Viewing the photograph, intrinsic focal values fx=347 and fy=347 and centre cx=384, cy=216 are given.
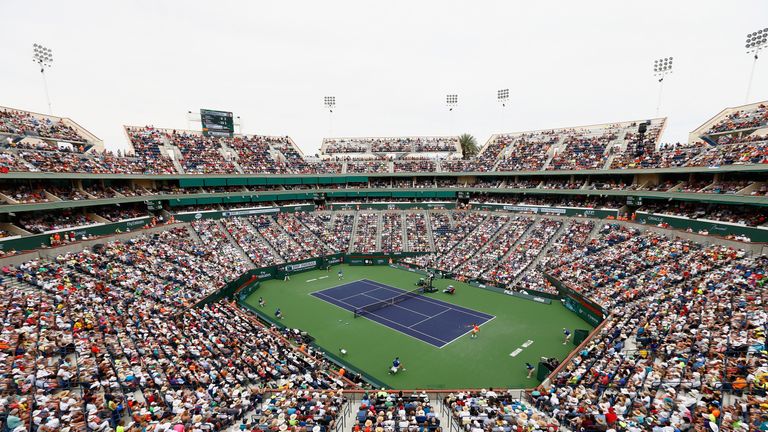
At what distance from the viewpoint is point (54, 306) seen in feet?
70.4

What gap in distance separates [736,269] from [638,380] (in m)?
15.7

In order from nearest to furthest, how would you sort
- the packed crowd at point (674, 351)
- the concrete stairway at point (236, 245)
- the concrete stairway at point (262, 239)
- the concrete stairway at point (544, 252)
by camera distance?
the packed crowd at point (674, 351) → the concrete stairway at point (544, 252) → the concrete stairway at point (236, 245) → the concrete stairway at point (262, 239)

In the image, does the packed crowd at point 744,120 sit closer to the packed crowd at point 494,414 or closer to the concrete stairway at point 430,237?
the concrete stairway at point 430,237

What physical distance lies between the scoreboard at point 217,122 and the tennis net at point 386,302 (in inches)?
1706

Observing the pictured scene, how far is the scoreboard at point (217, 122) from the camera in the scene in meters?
58.1

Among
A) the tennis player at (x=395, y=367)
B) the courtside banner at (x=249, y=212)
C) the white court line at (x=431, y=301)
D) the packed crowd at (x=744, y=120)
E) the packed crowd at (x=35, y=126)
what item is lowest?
the white court line at (x=431, y=301)

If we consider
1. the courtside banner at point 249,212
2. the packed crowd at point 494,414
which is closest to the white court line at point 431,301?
the packed crowd at point 494,414

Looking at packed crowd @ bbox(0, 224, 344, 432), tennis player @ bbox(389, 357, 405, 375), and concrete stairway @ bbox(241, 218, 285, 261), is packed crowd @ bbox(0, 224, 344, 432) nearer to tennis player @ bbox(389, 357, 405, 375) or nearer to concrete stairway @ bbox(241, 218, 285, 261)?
tennis player @ bbox(389, 357, 405, 375)

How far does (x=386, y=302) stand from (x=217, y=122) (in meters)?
45.3

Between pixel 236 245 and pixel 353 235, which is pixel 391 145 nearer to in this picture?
pixel 353 235

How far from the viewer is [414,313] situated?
32.0 m

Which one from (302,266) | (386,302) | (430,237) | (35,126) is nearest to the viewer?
(386,302)

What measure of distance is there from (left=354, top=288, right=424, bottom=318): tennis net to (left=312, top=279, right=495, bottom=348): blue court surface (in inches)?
16.5

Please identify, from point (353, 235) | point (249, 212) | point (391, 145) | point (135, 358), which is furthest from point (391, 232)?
point (135, 358)
